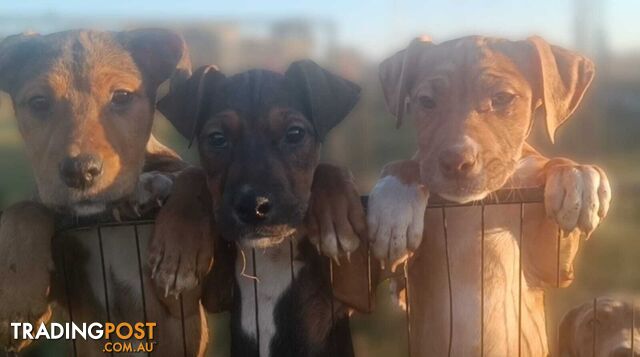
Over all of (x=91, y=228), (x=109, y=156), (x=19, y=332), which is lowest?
(x=19, y=332)

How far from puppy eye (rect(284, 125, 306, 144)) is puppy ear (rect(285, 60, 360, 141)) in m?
0.07

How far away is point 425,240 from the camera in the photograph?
3416 millimetres

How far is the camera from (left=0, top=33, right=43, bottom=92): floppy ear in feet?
10.5

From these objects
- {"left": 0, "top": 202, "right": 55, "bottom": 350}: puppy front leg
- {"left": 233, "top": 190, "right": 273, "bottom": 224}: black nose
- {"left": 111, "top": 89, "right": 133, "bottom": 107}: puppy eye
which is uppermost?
{"left": 111, "top": 89, "right": 133, "bottom": 107}: puppy eye

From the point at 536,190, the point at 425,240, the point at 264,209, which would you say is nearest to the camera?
the point at 264,209

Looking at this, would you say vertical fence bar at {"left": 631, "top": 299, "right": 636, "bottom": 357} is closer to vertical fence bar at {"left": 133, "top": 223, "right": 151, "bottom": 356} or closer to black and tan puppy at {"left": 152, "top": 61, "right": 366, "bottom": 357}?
black and tan puppy at {"left": 152, "top": 61, "right": 366, "bottom": 357}

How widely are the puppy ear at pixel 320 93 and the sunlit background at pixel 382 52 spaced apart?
0.19ft

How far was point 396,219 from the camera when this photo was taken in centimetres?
308

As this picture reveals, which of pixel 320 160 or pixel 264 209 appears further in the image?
pixel 320 160

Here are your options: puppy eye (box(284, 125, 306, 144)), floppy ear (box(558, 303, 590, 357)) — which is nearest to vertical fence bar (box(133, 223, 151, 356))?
puppy eye (box(284, 125, 306, 144))

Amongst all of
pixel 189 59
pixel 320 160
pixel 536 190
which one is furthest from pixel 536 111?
pixel 189 59

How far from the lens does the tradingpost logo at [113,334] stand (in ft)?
10.9

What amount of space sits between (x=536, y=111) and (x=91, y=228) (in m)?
1.81

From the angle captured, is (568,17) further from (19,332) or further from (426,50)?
(19,332)
